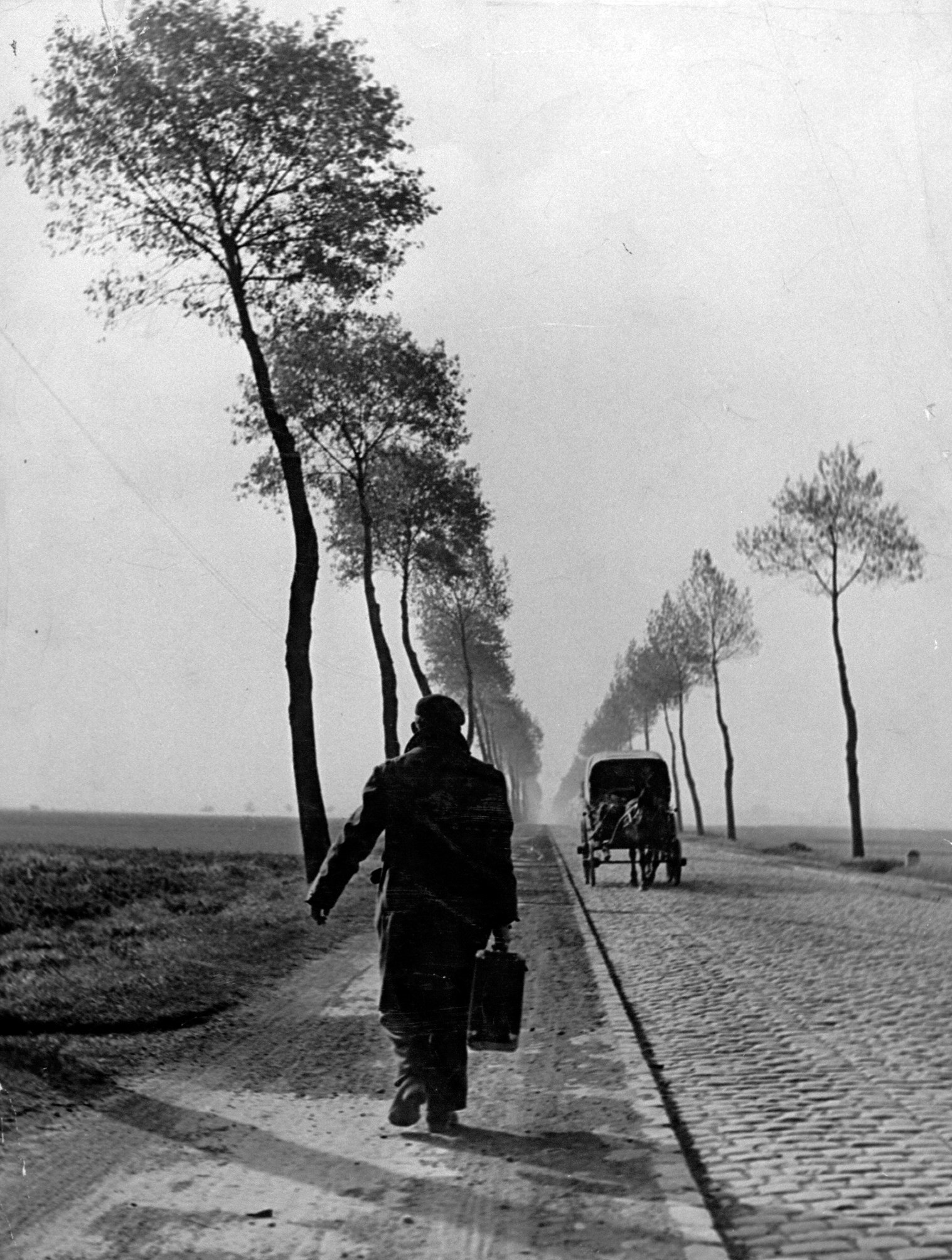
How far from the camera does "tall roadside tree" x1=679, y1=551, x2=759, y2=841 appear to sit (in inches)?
1815

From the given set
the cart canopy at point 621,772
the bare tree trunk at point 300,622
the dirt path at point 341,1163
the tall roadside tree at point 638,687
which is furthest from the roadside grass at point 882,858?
the dirt path at point 341,1163

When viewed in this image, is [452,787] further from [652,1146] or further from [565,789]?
[565,789]

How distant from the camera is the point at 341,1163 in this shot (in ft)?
18.6

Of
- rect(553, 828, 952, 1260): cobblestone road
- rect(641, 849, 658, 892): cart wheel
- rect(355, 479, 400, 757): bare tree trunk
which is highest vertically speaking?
rect(355, 479, 400, 757): bare tree trunk

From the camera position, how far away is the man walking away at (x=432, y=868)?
6586 mm

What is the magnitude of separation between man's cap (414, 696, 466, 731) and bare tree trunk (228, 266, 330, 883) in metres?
11.3

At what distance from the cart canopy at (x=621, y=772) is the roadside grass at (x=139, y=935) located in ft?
18.9

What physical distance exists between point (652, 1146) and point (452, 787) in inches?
72.8

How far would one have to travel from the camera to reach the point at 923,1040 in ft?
27.9

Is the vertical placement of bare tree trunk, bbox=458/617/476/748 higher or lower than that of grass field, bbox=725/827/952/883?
higher

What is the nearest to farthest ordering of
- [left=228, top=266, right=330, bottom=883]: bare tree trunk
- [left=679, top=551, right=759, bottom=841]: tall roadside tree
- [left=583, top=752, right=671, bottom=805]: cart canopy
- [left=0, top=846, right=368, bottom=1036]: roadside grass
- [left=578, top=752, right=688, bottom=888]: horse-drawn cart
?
[left=0, top=846, right=368, bottom=1036]: roadside grass → [left=228, top=266, right=330, bottom=883]: bare tree trunk → [left=578, top=752, right=688, bottom=888]: horse-drawn cart → [left=583, top=752, right=671, bottom=805]: cart canopy → [left=679, top=551, right=759, bottom=841]: tall roadside tree

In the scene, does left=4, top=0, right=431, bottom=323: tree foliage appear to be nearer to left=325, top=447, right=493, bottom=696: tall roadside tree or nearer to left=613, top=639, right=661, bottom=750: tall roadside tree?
left=325, top=447, right=493, bottom=696: tall roadside tree

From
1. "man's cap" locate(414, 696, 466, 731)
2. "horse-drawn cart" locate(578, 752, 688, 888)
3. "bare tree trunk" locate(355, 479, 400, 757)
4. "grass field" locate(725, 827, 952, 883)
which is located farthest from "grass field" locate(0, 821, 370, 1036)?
"grass field" locate(725, 827, 952, 883)

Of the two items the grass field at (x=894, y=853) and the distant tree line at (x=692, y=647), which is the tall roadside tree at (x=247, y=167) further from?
the distant tree line at (x=692, y=647)
